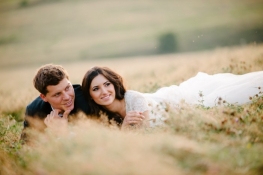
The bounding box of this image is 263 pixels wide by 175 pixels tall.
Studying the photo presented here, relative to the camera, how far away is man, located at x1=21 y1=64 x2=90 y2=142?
18.4 ft

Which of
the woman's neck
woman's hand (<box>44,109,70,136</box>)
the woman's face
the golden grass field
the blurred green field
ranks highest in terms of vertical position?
the blurred green field

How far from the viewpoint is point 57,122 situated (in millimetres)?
5453

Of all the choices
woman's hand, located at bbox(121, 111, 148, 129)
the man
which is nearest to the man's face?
the man

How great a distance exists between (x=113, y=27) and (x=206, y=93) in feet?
108

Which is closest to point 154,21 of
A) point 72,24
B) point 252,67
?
point 72,24

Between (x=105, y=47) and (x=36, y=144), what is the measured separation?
101 ft

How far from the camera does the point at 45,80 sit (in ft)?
18.4

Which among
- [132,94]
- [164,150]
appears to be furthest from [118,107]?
[164,150]

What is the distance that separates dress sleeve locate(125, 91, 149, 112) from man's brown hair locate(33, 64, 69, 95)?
117 centimetres

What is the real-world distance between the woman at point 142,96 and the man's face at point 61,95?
0.93 ft

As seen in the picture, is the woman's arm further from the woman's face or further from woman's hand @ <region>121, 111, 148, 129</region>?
the woman's face

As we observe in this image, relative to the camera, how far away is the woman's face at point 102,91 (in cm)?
566

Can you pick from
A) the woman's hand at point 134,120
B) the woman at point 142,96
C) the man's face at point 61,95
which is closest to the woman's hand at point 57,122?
the man's face at point 61,95

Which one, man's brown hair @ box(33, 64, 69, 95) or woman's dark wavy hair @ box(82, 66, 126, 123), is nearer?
man's brown hair @ box(33, 64, 69, 95)
